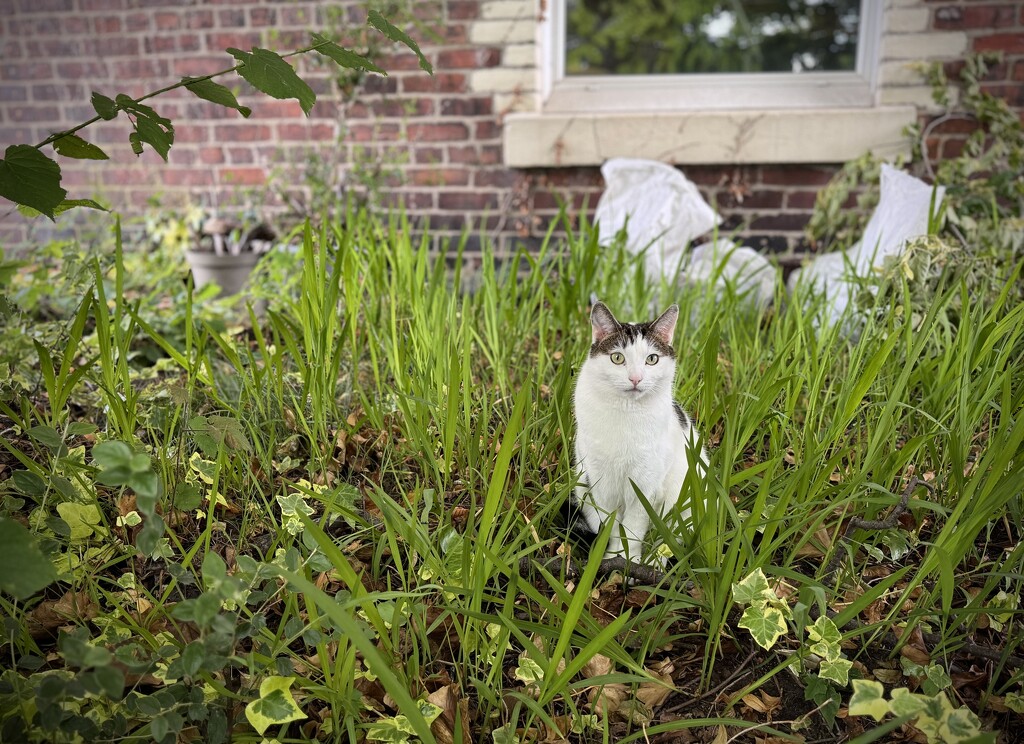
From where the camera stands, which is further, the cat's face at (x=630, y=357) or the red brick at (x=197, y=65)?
the red brick at (x=197, y=65)

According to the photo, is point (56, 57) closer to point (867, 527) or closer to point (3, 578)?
point (3, 578)

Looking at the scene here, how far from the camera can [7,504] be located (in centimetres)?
113

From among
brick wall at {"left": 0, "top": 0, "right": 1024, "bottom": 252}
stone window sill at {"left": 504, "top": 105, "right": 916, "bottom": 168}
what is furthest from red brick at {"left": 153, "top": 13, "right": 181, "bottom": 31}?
stone window sill at {"left": 504, "top": 105, "right": 916, "bottom": 168}

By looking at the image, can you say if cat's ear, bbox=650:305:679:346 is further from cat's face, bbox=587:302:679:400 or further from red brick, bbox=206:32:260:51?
red brick, bbox=206:32:260:51

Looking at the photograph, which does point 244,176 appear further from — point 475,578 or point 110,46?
point 475,578

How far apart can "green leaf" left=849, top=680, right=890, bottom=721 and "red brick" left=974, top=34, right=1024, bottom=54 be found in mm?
3529

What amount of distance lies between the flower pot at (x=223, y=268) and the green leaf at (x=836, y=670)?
296 centimetres

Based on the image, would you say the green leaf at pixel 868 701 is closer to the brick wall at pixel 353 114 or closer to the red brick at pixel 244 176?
the brick wall at pixel 353 114

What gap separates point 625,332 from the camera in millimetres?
1345

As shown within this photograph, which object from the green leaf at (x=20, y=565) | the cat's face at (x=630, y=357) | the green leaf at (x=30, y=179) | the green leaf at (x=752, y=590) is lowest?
the green leaf at (x=752, y=590)

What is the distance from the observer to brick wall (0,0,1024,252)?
3611 millimetres

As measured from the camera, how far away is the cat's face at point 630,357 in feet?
4.23

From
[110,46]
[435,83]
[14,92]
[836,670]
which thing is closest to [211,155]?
[110,46]

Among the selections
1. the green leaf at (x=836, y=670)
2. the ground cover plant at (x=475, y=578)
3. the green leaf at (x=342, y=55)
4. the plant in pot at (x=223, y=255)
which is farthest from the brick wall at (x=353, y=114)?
the green leaf at (x=836, y=670)
